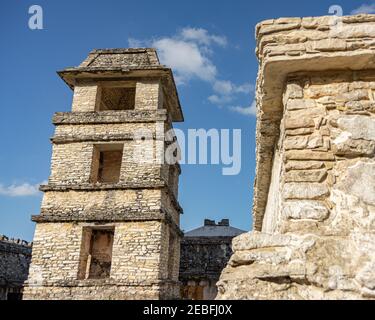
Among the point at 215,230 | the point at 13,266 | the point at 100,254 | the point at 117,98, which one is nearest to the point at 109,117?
the point at 117,98

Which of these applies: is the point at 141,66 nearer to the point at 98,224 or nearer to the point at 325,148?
the point at 98,224

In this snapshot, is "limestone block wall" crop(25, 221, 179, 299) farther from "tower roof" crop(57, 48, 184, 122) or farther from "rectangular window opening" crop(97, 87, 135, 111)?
"rectangular window opening" crop(97, 87, 135, 111)

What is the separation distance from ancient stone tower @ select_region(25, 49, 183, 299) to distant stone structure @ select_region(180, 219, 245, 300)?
19.6 feet

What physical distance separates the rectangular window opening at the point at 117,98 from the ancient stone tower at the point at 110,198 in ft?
5.16

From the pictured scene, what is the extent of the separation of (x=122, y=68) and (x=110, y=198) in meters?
4.73

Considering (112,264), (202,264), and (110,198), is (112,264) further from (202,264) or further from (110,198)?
(202,264)

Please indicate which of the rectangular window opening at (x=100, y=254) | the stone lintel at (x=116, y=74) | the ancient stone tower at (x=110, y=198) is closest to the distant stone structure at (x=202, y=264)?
the ancient stone tower at (x=110, y=198)

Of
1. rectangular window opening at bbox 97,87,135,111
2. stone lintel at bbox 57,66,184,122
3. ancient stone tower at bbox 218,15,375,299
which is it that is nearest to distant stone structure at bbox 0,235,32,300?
rectangular window opening at bbox 97,87,135,111

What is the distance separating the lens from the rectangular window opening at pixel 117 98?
1465 centimetres

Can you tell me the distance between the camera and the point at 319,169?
2.57 m

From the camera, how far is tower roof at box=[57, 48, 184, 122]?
12406mm

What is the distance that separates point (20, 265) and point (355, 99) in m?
20.6

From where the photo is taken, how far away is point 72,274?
10117 millimetres

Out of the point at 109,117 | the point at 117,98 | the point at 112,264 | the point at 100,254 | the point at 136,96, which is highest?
the point at 117,98
